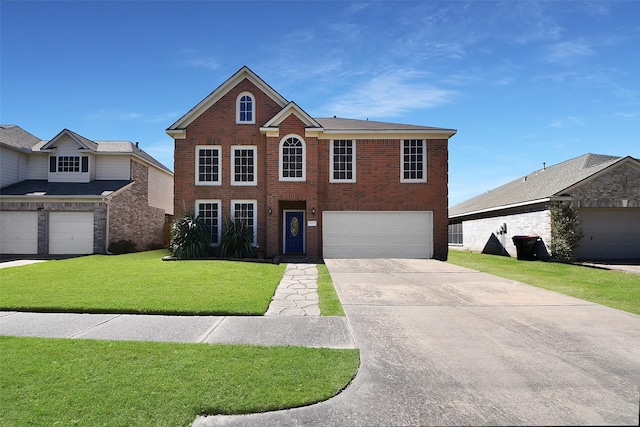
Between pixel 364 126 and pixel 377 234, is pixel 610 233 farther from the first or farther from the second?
pixel 364 126

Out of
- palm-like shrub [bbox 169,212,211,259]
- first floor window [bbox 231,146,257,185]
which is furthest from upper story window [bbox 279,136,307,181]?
palm-like shrub [bbox 169,212,211,259]

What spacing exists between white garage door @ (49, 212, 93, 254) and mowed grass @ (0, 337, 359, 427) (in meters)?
15.0

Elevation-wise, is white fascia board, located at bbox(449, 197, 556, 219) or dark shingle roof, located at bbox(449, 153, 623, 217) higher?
dark shingle roof, located at bbox(449, 153, 623, 217)

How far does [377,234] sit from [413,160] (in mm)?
4003

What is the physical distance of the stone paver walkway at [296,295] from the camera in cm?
692

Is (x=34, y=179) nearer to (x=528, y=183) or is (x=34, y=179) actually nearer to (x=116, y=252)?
(x=116, y=252)

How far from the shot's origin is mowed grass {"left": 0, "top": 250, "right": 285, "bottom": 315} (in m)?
6.95

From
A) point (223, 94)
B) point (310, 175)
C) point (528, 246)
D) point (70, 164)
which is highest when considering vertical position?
point (223, 94)

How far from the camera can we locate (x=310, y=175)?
16.5m

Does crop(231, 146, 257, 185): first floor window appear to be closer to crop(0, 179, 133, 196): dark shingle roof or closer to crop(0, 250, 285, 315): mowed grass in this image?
crop(0, 250, 285, 315): mowed grass

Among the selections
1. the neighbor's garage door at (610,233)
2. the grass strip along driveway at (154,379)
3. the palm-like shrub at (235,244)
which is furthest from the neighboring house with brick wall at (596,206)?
the grass strip along driveway at (154,379)

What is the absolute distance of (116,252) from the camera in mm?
18156

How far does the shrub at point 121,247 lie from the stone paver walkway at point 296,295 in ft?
35.7

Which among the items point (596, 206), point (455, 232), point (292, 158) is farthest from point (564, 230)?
point (292, 158)
